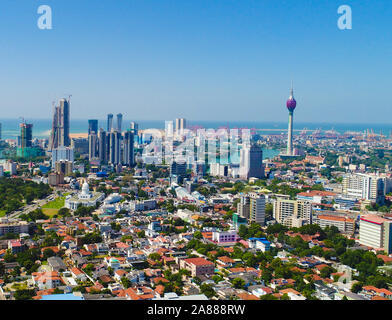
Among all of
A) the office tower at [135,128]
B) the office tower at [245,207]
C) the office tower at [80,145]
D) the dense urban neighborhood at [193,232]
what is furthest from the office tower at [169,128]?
the office tower at [245,207]

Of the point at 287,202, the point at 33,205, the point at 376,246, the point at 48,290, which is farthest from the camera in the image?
the point at 33,205

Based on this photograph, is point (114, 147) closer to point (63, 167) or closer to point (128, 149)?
point (128, 149)

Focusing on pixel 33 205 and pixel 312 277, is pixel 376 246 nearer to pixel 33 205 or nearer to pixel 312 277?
pixel 312 277

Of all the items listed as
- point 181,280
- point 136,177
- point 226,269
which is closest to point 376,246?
point 226,269

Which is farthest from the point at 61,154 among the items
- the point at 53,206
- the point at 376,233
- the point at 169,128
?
the point at 376,233

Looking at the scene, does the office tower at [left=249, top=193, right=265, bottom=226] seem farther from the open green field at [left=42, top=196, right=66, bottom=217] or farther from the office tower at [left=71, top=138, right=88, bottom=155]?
the office tower at [left=71, top=138, right=88, bottom=155]

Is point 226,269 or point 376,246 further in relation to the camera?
point 376,246

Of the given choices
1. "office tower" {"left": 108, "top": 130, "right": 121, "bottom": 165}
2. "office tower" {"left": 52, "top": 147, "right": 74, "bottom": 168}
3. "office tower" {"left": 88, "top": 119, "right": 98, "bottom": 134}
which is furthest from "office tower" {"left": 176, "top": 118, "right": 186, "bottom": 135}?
"office tower" {"left": 88, "top": 119, "right": 98, "bottom": 134}
